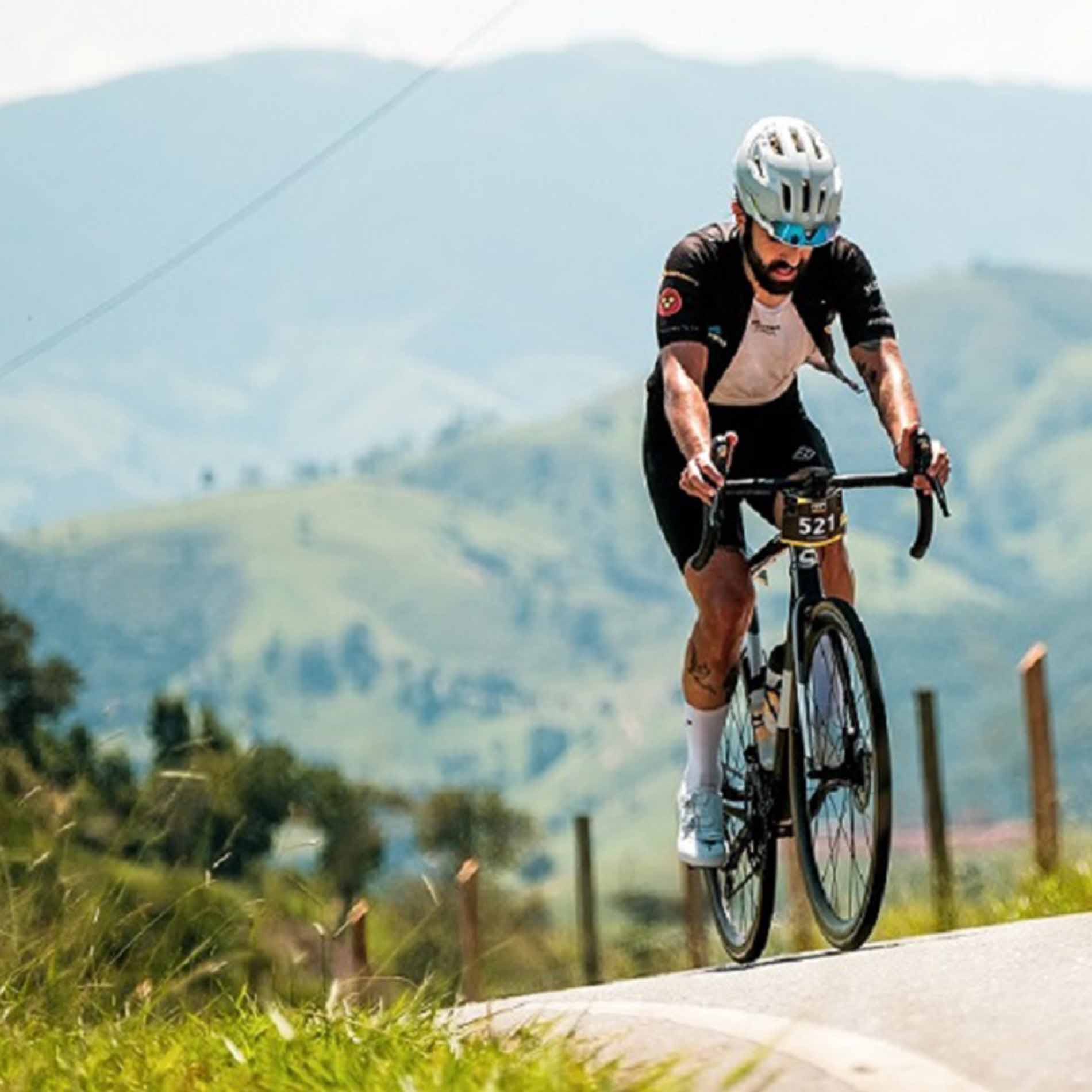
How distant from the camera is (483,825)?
12719 cm

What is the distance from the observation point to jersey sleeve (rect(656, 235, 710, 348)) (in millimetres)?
7453

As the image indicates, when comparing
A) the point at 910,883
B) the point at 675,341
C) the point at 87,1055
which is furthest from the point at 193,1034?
the point at 910,883

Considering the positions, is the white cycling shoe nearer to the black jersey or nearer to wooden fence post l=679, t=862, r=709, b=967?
the black jersey

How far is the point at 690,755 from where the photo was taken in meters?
8.34

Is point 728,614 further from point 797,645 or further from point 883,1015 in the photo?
point 883,1015

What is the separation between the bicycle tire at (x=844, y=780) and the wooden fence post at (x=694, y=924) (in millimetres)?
7110

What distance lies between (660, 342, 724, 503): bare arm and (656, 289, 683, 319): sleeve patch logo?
9 cm

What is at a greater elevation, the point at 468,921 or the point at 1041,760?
the point at 1041,760

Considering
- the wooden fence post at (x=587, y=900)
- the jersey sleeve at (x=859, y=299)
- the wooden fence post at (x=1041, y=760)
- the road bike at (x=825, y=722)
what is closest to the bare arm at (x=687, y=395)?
the road bike at (x=825, y=722)

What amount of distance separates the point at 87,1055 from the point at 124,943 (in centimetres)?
76

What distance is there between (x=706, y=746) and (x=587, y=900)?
725 inches

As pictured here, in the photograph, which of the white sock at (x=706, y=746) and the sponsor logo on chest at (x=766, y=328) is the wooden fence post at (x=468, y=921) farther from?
the sponsor logo on chest at (x=766, y=328)

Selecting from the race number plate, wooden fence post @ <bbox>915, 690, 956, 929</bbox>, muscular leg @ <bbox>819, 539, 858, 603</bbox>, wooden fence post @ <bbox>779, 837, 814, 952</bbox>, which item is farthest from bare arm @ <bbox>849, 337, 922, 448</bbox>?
wooden fence post @ <bbox>915, 690, 956, 929</bbox>

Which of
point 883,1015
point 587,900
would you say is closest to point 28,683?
point 587,900
